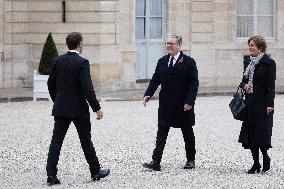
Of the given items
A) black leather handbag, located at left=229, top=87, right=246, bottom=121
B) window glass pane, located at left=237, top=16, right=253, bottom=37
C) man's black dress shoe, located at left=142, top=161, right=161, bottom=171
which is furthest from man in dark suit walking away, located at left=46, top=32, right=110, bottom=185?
window glass pane, located at left=237, top=16, right=253, bottom=37

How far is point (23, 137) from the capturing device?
14.6 m

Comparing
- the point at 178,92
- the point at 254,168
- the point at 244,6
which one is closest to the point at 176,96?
the point at 178,92

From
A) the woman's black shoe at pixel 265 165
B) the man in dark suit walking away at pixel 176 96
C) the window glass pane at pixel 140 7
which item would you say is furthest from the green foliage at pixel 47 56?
the woman's black shoe at pixel 265 165

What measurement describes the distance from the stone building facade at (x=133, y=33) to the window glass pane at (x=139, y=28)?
0.03 m

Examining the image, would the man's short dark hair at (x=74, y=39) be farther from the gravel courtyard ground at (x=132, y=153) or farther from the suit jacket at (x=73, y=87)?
the gravel courtyard ground at (x=132, y=153)

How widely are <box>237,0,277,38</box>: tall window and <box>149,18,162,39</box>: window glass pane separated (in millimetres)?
2213

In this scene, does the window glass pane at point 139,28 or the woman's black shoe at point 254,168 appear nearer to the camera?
the woman's black shoe at point 254,168

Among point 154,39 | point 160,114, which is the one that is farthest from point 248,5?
point 160,114

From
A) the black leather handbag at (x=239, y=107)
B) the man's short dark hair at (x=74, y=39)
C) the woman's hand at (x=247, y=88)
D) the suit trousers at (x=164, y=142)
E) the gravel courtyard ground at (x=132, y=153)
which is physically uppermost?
the man's short dark hair at (x=74, y=39)

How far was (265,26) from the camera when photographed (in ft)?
83.3

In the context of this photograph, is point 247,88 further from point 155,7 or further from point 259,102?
point 155,7

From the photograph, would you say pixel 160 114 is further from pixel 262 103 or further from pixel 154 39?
pixel 154 39

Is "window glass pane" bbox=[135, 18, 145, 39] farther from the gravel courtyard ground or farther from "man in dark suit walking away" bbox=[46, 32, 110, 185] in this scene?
"man in dark suit walking away" bbox=[46, 32, 110, 185]

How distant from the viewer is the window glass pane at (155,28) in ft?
80.3
